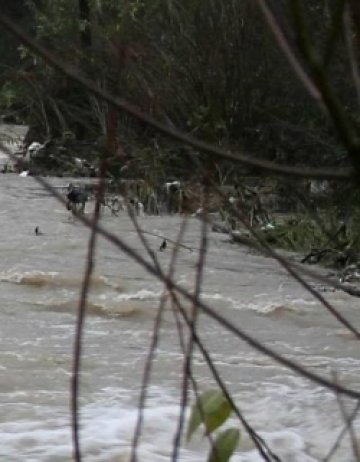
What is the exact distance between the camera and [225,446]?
162cm

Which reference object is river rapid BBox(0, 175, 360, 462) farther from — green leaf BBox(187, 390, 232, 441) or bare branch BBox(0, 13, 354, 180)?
bare branch BBox(0, 13, 354, 180)

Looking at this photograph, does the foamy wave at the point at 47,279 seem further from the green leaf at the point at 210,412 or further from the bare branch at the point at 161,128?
the bare branch at the point at 161,128

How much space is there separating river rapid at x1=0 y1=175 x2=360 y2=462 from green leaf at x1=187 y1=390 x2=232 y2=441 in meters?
3.17

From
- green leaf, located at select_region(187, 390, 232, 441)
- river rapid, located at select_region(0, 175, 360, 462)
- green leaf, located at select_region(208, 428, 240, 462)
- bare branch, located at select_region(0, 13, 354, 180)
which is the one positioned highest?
bare branch, located at select_region(0, 13, 354, 180)

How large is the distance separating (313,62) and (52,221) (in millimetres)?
11189

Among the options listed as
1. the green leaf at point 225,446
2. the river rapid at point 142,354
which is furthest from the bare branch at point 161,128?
the river rapid at point 142,354

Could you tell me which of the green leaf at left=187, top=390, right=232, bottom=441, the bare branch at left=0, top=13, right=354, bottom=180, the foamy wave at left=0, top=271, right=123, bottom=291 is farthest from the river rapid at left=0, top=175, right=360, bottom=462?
the bare branch at left=0, top=13, right=354, bottom=180

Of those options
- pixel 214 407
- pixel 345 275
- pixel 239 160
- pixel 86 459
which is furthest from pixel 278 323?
→ pixel 239 160

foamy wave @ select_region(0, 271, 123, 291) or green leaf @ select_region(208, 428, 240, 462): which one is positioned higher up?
green leaf @ select_region(208, 428, 240, 462)

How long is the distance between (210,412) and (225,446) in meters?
0.08

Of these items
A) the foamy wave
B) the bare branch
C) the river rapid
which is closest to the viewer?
the bare branch

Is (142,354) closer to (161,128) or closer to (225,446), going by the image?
(225,446)

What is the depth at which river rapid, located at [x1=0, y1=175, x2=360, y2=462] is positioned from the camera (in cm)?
517

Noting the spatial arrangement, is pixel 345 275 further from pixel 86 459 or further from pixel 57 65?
pixel 57 65
